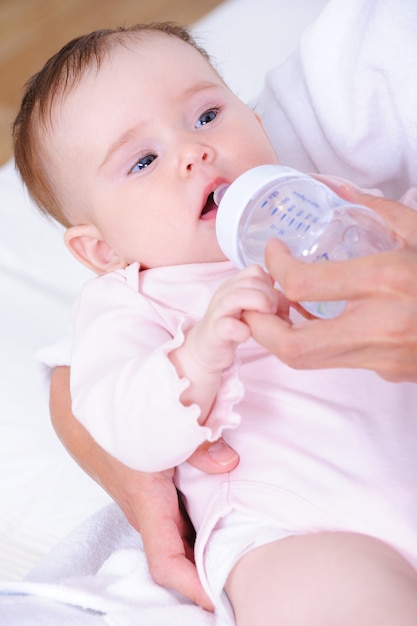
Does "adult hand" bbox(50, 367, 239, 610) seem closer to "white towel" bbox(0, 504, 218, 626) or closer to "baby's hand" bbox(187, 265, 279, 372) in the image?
"white towel" bbox(0, 504, 218, 626)

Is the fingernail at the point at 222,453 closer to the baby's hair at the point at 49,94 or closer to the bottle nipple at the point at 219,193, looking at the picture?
the bottle nipple at the point at 219,193

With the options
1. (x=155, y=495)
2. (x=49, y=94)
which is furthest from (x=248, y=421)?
(x=49, y=94)

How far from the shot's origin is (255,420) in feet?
3.30

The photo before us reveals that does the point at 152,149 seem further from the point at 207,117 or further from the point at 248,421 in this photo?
the point at 248,421

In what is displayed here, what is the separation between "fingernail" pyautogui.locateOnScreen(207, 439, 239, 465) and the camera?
→ 0.98 meters

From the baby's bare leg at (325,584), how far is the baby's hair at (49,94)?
0.54 meters

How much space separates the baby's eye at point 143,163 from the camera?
1.07m

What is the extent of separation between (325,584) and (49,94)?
678mm

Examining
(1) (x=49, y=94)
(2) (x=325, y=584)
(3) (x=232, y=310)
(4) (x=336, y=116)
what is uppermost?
(1) (x=49, y=94)

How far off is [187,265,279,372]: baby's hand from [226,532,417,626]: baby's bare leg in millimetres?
205

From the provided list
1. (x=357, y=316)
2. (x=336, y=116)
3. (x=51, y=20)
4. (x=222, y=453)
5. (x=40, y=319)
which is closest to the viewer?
(x=357, y=316)

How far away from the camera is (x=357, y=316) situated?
2.37 ft

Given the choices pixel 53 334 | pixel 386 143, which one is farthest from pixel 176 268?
pixel 53 334

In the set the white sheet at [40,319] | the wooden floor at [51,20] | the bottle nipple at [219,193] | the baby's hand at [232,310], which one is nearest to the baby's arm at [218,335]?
the baby's hand at [232,310]
